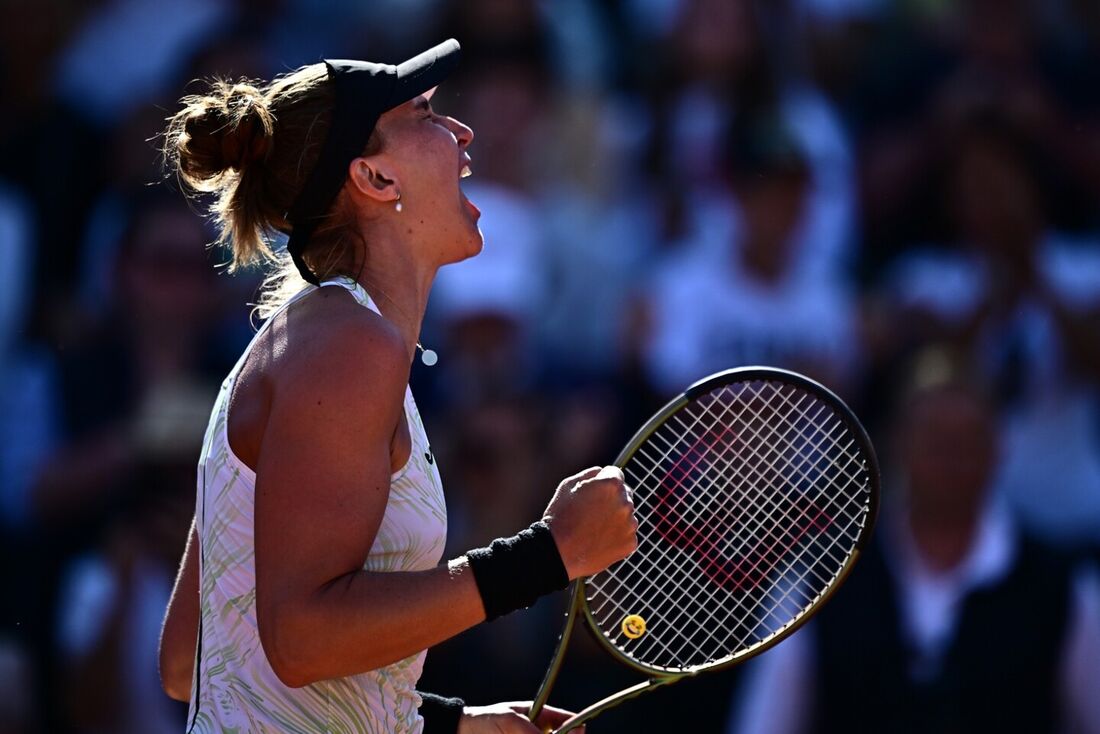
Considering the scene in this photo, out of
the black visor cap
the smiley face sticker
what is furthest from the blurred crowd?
the black visor cap

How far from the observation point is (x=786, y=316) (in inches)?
219

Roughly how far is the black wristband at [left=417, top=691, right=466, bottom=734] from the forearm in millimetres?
442

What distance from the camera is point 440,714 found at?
2441mm

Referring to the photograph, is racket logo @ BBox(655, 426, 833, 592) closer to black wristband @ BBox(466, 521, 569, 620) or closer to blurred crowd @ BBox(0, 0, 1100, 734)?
black wristband @ BBox(466, 521, 569, 620)

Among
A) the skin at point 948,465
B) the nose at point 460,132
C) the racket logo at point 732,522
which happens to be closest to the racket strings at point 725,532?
the racket logo at point 732,522

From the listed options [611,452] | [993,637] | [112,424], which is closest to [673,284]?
[611,452]

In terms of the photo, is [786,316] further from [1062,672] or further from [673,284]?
[1062,672]

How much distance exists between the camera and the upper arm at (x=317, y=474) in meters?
1.96

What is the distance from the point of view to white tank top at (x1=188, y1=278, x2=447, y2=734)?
2109 millimetres

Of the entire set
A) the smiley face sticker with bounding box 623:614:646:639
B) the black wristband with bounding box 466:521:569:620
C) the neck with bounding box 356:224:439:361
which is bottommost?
the smiley face sticker with bounding box 623:614:646:639

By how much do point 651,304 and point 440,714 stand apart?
324cm

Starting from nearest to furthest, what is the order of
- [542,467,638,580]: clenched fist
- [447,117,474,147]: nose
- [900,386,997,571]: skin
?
[542,467,638,580]: clenched fist < [447,117,474,147]: nose < [900,386,997,571]: skin

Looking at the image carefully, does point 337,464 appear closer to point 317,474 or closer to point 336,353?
point 317,474

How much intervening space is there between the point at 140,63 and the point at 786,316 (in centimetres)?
255
